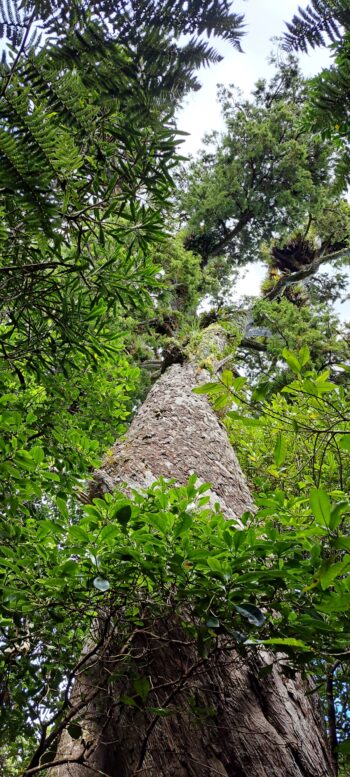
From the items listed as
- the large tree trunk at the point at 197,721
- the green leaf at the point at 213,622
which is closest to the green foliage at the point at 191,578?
the green leaf at the point at 213,622

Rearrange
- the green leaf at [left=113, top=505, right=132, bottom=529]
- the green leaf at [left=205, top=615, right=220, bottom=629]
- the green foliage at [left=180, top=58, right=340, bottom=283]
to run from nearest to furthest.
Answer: the green leaf at [left=205, top=615, right=220, bottom=629] < the green leaf at [left=113, top=505, right=132, bottom=529] < the green foliage at [left=180, top=58, right=340, bottom=283]

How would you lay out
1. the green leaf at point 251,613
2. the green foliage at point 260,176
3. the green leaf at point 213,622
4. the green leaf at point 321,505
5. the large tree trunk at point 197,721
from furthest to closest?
the green foliage at point 260,176 < the large tree trunk at point 197,721 < the green leaf at point 213,622 < the green leaf at point 251,613 < the green leaf at point 321,505

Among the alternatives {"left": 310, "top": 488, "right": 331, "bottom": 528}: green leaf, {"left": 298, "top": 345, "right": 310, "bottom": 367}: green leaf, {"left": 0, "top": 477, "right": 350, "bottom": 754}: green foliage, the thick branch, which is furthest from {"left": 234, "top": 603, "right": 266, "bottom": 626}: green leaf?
the thick branch

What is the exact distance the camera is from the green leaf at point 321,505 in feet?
3.85

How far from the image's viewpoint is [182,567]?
1.58m

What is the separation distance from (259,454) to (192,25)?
4487 millimetres

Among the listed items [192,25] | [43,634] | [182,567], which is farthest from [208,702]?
[192,25]

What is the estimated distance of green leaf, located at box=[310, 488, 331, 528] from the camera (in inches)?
46.2

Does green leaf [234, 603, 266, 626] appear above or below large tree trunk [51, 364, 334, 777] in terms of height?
above

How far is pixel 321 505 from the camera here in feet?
3.87

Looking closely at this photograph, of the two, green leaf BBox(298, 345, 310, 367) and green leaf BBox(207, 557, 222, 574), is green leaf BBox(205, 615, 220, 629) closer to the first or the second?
green leaf BBox(207, 557, 222, 574)

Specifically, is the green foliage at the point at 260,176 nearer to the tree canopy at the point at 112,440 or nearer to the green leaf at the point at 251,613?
the tree canopy at the point at 112,440

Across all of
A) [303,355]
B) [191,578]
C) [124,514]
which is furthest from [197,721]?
[303,355]

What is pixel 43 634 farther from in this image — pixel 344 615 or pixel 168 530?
pixel 344 615
